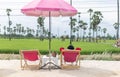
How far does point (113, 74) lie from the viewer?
42.7 ft

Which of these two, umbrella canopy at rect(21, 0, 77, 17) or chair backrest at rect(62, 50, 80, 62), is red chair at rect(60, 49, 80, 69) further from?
umbrella canopy at rect(21, 0, 77, 17)

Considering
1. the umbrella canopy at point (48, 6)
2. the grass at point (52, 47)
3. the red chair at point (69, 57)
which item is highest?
the umbrella canopy at point (48, 6)

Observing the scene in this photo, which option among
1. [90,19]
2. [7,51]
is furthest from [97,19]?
[7,51]

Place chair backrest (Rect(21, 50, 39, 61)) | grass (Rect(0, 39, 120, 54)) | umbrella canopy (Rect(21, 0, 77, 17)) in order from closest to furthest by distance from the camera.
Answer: umbrella canopy (Rect(21, 0, 77, 17)) → chair backrest (Rect(21, 50, 39, 61)) → grass (Rect(0, 39, 120, 54))

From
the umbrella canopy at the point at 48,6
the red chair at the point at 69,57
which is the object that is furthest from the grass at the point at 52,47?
the umbrella canopy at the point at 48,6

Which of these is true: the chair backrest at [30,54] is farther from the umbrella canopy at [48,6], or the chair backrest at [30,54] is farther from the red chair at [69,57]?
the umbrella canopy at [48,6]

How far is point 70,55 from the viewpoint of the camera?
13.8 meters

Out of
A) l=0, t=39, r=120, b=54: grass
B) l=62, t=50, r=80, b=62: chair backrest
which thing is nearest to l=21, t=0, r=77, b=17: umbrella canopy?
l=62, t=50, r=80, b=62: chair backrest

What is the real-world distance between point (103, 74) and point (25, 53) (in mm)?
2772

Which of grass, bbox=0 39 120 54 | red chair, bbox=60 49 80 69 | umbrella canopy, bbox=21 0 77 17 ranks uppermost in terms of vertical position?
umbrella canopy, bbox=21 0 77 17

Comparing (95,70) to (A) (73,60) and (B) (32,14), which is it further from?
(B) (32,14)

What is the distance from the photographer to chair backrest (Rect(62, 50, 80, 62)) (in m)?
13.7

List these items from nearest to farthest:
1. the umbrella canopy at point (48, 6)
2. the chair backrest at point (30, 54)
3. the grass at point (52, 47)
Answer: the umbrella canopy at point (48, 6) < the chair backrest at point (30, 54) < the grass at point (52, 47)

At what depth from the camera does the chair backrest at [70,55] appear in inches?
540
